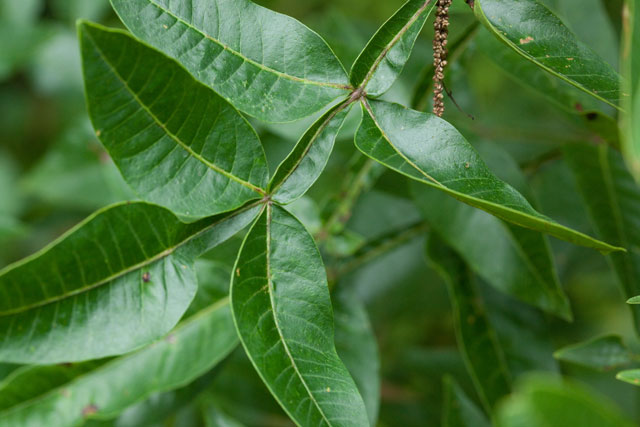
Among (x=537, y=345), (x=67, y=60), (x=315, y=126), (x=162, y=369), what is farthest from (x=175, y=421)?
(x=67, y=60)

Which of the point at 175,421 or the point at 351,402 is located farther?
the point at 175,421

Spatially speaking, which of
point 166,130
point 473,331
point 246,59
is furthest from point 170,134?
point 473,331

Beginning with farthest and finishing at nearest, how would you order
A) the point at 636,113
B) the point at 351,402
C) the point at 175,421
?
the point at 175,421
the point at 351,402
the point at 636,113

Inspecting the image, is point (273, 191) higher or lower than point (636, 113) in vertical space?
lower

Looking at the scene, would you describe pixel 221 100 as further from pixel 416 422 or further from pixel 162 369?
pixel 416 422

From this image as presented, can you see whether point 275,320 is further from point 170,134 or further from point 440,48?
point 440,48

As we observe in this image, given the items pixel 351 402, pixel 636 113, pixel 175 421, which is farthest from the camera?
pixel 175 421
